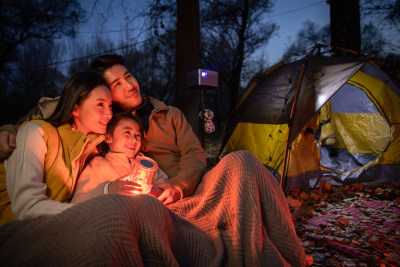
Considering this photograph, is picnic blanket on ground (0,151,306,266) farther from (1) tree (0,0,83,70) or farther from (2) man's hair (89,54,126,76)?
(1) tree (0,0,83,70)

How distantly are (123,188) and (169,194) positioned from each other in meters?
0.40

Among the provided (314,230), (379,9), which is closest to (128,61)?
(379,9)

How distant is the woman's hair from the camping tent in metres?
2.62

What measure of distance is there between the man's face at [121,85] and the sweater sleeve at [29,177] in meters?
0.64

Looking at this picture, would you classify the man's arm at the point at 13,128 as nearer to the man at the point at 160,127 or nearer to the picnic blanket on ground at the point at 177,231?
the man at the point at 160,127

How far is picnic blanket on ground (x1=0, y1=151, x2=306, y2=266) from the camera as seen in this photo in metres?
0.94

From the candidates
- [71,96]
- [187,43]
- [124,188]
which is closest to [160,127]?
[71,96]

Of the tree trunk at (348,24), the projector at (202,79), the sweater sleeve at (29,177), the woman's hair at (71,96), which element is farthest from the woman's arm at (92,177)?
the tree trunk at (348,24)

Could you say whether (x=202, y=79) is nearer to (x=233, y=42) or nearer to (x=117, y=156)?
(x=117, y=156)

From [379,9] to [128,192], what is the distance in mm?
10322

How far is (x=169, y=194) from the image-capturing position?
1.67 m

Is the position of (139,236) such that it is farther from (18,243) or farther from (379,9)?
(379,9)

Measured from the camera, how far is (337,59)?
12.1 ft

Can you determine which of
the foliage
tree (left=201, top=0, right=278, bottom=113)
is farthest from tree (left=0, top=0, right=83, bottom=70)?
tree (left=201, top=0, right=278, bottom=113)
